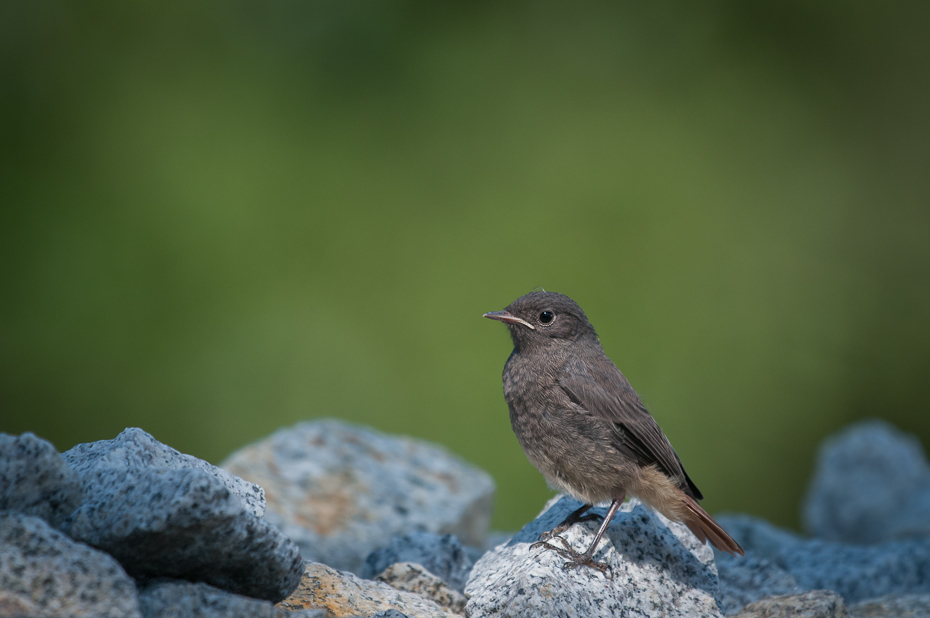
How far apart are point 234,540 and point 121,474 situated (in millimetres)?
443

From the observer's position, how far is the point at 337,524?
16.5 feet

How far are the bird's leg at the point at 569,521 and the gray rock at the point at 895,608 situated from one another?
1.20 m

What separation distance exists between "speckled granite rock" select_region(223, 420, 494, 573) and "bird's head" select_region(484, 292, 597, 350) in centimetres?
183

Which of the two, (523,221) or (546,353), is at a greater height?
(523,221)

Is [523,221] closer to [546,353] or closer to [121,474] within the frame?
[546,353]

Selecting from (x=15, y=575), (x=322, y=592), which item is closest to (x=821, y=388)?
(x=322, y=592)

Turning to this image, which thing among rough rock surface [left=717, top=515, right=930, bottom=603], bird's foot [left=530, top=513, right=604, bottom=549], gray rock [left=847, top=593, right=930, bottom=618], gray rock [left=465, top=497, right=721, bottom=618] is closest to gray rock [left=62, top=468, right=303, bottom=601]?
gray rock [left=465, top=497, right=721, bottom=618]

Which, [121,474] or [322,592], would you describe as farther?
[322,592]

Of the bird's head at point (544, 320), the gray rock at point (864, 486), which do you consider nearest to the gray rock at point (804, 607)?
the bird's head at point (544, 320)

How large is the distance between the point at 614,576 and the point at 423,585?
85cm

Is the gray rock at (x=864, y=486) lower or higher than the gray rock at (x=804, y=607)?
higher

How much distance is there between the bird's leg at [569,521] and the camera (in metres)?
3.48

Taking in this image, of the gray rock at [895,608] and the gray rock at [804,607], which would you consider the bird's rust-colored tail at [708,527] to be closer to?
the gray rock at [804,607]

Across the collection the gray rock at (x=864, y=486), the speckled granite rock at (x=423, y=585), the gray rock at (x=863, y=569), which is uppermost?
the gray rock at (x=864, y=486)
